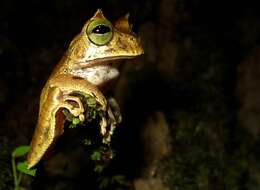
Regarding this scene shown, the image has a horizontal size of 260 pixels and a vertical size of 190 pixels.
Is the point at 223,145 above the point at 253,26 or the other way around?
the other way around

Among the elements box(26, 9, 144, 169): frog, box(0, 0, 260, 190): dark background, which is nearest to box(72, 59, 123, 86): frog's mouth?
box(26, 9, 144, 169): frog

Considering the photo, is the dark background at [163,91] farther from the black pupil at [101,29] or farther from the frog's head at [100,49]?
the black pupil at [101,29]

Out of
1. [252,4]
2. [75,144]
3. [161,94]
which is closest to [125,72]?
[161,94]

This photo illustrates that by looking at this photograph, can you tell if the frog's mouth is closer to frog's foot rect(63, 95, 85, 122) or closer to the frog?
the frog

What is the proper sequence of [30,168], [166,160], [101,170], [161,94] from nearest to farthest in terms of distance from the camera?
1. [30,168]
2. [101,170]
3. [166,160]
4. [161,94]

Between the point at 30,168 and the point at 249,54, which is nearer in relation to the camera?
the point at 30,168

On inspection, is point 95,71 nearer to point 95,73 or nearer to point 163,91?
point 95,73

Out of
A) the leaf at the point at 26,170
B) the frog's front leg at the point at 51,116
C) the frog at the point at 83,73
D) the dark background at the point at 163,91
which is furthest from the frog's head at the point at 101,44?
the dark background at the point at 163,91

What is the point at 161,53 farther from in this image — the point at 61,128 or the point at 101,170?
the point at 61,128
